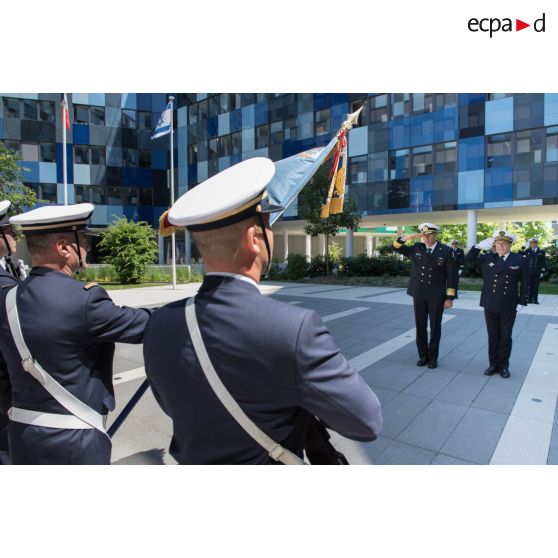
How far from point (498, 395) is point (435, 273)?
2067mm

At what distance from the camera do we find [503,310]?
5723 mm

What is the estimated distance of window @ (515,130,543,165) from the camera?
21141 millimetres

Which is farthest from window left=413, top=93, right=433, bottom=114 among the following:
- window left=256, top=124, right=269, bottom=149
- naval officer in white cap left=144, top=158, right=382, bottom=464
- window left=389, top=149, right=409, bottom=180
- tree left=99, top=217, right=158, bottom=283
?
naval officer in white cap left=144, top=158, right=382, bottom=464

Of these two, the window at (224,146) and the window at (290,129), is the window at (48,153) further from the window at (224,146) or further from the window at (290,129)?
the window at (290,129)

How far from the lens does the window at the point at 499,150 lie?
2194 cm

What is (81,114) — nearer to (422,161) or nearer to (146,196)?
(146,196)

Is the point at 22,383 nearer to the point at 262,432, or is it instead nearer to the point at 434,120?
the point at 262,432

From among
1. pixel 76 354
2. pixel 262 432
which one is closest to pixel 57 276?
pixel 76 354

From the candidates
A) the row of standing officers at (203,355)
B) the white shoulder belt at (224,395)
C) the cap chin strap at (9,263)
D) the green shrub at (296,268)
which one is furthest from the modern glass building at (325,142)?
the white shoulder belt at (224,395)

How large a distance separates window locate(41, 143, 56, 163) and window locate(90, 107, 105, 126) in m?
4.04

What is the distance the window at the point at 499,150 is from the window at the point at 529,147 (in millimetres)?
381

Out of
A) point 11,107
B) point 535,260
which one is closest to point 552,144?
point 535,260

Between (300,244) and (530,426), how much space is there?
4224 centimetres

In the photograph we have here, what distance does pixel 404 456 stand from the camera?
3.51m
